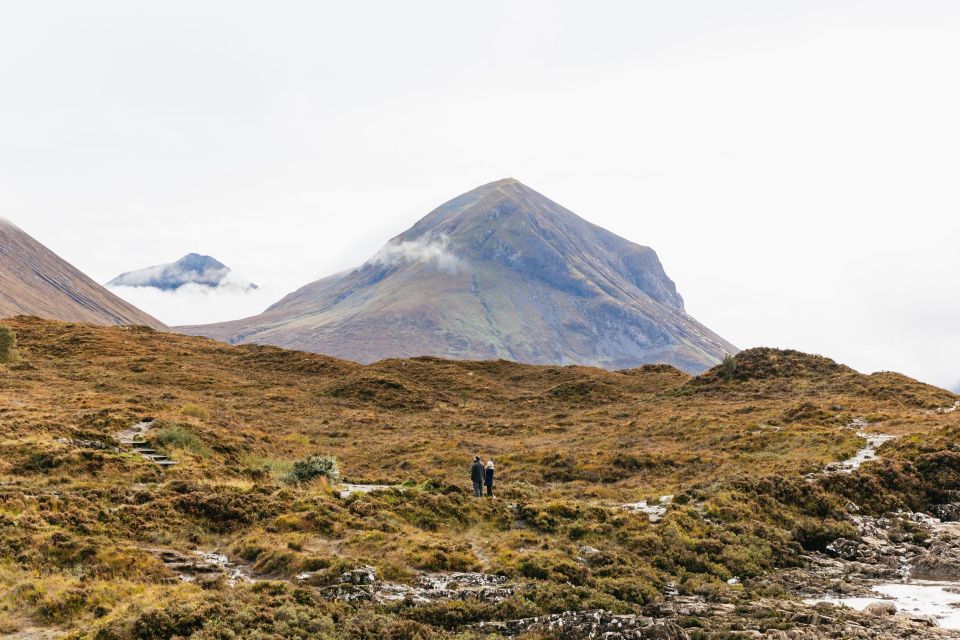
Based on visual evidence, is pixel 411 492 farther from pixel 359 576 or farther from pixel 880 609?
pixel 880 609

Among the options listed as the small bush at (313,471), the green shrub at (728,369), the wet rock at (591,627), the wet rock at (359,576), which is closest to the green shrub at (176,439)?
the small bush at (313,471)

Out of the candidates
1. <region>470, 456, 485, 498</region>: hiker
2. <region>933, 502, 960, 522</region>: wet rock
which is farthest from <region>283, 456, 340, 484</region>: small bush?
<region>933, 502, 960, 522</region>: wet rock

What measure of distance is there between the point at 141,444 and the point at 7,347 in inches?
1581

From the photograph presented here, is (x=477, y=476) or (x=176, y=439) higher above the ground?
(x=477, y=476)

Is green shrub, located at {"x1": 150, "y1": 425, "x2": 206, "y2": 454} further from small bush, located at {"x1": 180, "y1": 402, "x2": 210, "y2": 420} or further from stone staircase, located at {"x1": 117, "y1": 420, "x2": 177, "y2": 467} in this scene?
small bush, located at {"x1": 180, "y1": 402, "x2": 210, "y2": 420}

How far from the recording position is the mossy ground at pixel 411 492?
17.8 metres

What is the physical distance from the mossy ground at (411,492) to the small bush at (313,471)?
1.16 m

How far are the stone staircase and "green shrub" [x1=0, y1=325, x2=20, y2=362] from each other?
34593 millimetres

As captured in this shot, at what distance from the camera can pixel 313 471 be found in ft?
111

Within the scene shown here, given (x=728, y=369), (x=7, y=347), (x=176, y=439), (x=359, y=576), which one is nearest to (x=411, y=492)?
(x=359, y=576)

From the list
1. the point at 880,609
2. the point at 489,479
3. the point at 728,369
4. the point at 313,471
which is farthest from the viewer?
the point at 728,369

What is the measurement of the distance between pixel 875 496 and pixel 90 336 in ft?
266

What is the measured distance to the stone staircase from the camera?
32.0 m

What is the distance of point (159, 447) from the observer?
112ft
